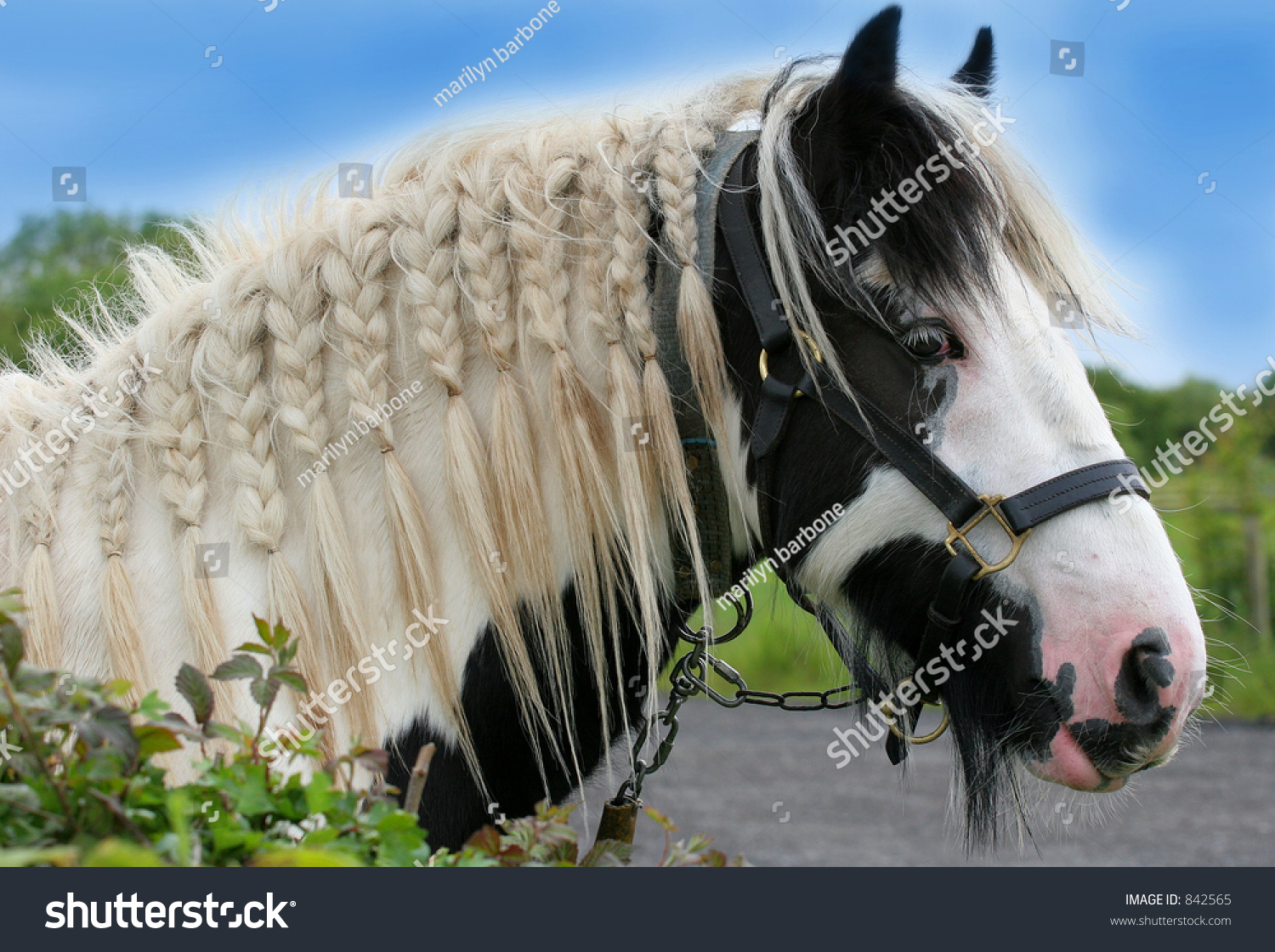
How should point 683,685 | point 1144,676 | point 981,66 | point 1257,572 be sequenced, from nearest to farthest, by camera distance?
point 1144,676
point 683,685
point 981,66
point 1257,572

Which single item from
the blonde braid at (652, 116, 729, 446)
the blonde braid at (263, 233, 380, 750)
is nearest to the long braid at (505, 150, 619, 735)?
the blonde braid at (652, 116, 729, 446)

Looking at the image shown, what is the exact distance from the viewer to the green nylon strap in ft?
6.18

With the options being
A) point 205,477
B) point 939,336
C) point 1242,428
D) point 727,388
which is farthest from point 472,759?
point 1242,428

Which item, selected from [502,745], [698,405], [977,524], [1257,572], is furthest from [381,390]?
[1257,572]

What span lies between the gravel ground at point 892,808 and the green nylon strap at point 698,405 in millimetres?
3824

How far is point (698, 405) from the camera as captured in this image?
6.30 feet

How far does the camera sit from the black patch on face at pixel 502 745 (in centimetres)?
182

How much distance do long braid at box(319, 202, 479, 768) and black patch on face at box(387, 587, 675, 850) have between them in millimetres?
47

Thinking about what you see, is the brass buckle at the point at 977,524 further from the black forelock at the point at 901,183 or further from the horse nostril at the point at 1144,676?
the black forelock at the point at 901,183

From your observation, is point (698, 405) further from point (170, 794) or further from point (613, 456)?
point (170, 794)

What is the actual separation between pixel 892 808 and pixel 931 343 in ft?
24.9

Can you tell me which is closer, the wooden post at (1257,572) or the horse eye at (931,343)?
the horse eye at (931,343)

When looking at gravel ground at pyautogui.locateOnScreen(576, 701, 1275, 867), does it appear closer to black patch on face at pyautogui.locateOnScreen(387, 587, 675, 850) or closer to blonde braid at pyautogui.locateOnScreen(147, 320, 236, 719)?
black patch on face at pyautogui.locateOnScreen(387, 587, 675, 850)

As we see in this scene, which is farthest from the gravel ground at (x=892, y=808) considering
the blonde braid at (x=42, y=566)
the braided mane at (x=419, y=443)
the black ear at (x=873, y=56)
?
the black ear at (x=873, y=56)
